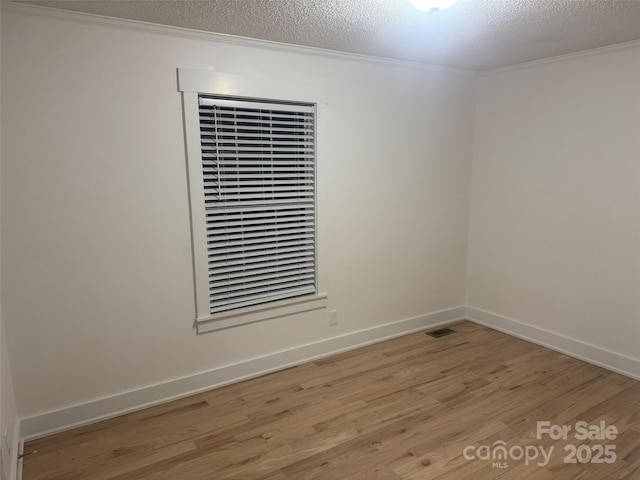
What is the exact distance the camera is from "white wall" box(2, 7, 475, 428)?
7.42 feet

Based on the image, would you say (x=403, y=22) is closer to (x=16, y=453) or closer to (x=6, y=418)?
(x=6, y=418)

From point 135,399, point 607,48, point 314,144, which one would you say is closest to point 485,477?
point 135,399

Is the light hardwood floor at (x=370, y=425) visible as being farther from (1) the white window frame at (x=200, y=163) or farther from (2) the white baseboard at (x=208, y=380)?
(1) the white window frame at (x=200, y=163)

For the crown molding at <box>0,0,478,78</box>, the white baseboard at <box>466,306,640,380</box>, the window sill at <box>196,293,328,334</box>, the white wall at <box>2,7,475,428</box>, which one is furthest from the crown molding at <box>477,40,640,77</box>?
the window sill at <box>196,293,328,334</box>

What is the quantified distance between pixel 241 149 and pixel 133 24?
93cm

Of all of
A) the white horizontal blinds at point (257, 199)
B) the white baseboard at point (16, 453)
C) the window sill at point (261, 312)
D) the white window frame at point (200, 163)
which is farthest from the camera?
the window sill at point (261, 312)

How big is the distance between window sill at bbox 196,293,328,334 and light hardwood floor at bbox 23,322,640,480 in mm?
444

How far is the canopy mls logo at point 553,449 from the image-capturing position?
2.23 metres

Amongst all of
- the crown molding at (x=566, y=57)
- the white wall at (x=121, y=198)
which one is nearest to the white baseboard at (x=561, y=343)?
the white wall at (x=121, y=198)

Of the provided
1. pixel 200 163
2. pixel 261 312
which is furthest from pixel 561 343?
pixel 200 163

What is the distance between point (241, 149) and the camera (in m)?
2.82

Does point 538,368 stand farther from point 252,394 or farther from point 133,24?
point 133,24

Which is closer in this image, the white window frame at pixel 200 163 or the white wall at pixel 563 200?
the white window frame at pixel 200 163

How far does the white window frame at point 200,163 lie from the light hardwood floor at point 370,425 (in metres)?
0.49
